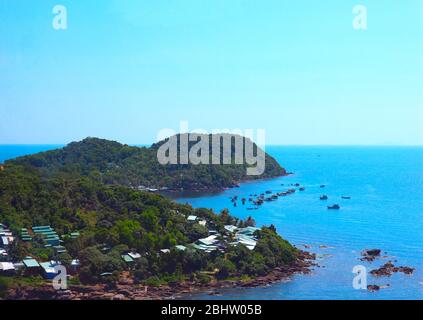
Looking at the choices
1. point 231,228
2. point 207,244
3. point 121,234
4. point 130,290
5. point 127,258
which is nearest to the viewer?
point 130,290

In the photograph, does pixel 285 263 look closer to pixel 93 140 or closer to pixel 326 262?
pixel 326 262

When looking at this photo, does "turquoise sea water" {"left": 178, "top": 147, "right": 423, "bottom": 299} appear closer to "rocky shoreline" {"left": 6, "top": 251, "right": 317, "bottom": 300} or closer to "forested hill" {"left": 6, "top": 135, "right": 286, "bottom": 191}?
"rocky shoreline" {"left": 6, "top": 251, "right": 317, "bottom": 300}

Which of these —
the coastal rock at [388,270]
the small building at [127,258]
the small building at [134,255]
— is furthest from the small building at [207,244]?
the coastal rock at [388,270]

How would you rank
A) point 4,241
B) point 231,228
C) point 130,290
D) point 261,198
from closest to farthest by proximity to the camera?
point 130,290, point 4,241, point 231,228, point 261,198

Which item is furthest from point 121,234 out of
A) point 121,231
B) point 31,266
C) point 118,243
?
point 31,266

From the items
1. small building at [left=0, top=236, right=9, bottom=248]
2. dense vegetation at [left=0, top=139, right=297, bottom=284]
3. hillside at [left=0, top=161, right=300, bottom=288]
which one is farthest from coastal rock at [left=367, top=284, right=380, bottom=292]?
small building at [left=0, top=236, right=9, bottom=248]

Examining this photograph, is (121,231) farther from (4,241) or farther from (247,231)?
(247,231)
